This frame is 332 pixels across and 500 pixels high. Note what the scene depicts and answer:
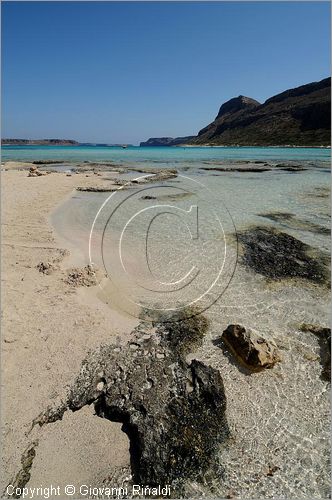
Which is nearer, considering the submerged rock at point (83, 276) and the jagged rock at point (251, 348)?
the jagged rock at point (251, 348)

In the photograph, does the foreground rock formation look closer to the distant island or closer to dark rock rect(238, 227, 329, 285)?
dark rock rect(238, 227, 329, 285)

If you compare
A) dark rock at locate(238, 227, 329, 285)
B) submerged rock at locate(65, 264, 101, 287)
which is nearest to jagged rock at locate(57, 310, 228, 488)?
submerged rock at locate(65, 264, 101, 287)

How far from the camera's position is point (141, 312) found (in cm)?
572

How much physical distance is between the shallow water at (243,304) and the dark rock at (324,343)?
0.10 m

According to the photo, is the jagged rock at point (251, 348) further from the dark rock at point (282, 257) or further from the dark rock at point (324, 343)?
the dark rock at point (282, 257)

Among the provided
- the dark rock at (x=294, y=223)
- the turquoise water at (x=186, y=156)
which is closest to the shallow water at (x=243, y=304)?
the dark rock at (x=294, y=223)

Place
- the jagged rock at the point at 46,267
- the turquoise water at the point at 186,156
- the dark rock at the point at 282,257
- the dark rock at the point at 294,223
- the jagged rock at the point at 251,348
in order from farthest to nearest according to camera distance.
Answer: the turquoise water at the point at 186,156
the dark rock at the point at 294,223
the dark rock at the point at 282,257
the jagged rock at the point at 46,267
the jagged rock at the point at 251,348

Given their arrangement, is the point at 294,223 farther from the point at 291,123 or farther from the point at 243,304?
the point at 291,123

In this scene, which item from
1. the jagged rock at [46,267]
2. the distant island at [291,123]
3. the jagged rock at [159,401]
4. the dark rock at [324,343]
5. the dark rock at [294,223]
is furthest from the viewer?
the distant island at [291,123]

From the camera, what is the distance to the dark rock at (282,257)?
7.37 metres

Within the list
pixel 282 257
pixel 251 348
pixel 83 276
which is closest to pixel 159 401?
pixel 251 348

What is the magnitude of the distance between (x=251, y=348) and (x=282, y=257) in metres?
4.38

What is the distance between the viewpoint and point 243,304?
239 inches

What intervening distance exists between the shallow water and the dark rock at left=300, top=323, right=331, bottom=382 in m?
0.10
